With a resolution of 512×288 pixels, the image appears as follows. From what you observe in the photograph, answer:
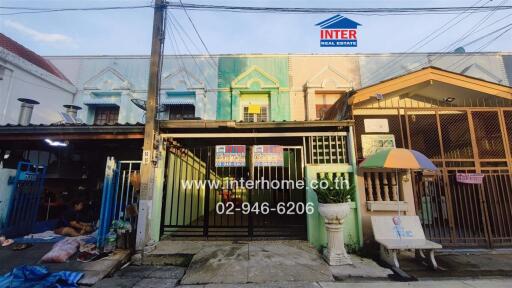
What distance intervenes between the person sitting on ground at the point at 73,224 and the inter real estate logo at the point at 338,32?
8848 millimetres

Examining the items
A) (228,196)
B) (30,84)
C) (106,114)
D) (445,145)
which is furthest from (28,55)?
(445,145)

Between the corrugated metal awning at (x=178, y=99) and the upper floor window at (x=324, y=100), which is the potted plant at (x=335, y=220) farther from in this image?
the corrugated metal awning at (x=178, y=99)

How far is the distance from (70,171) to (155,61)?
557cm

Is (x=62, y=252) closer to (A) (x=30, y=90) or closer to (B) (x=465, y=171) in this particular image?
(A) (x=30, y=90)

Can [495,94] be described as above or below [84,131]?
above

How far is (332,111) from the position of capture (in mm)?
8180

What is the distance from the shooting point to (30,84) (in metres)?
9.68

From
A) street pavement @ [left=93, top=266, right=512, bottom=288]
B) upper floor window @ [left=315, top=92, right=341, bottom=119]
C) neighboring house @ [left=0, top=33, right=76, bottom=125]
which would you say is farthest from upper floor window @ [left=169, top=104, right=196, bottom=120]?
street pavement @ [left=93, top=266, right=512, bottom=288]

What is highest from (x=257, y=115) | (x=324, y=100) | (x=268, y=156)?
(x=324, y=100)

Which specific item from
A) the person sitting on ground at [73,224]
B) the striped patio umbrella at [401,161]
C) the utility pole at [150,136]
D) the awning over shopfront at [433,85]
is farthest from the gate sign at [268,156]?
the person sitting on ground at [73,224]

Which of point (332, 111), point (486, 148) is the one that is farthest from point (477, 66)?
point (332, 111)

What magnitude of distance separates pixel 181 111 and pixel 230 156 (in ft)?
19.0

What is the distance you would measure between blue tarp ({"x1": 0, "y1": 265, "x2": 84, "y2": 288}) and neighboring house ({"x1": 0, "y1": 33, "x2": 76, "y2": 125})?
803cm

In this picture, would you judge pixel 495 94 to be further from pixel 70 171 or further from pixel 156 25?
pixel 70 171
